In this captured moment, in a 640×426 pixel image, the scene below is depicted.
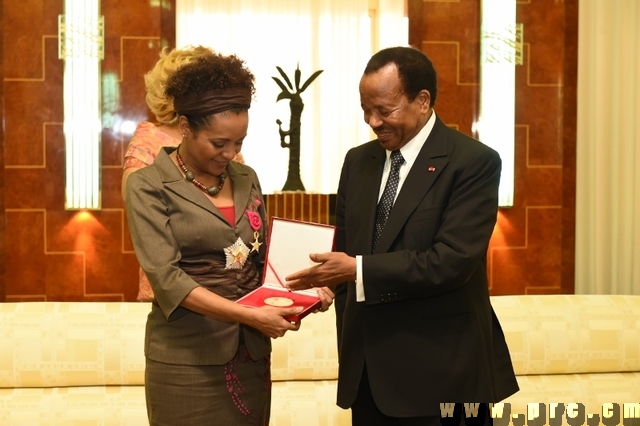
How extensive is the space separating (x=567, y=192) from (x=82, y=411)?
5.75m

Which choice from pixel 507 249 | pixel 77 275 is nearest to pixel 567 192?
pixel 507 249

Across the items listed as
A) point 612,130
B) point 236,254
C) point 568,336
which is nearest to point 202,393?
point 236,254

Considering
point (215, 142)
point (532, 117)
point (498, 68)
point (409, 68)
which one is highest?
point (498, 68)

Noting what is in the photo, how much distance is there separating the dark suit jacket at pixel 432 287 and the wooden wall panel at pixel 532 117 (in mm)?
5295

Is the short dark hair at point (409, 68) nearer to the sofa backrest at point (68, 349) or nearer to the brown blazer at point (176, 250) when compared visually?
the brown blazer at point (176, 250)

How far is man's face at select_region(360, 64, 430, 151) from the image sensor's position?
244cm

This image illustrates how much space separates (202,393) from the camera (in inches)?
93.6

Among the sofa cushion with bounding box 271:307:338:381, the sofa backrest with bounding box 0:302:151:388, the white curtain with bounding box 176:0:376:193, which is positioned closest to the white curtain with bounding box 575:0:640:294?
the white curtain with bounding box 176:0:376:193

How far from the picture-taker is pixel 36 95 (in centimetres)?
727

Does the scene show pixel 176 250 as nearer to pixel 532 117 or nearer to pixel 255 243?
pixel 255 243

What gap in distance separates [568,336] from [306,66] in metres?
5.02

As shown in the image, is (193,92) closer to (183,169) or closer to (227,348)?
(183,169)

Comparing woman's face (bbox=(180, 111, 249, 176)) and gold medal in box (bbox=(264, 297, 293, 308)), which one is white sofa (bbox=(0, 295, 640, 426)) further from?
woman's face (bbox=(180, 111, 249, 176))

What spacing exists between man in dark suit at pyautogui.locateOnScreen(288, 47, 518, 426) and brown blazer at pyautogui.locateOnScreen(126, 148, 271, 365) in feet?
0.81
